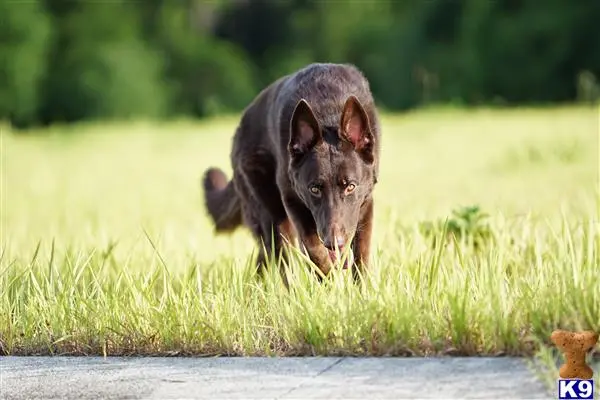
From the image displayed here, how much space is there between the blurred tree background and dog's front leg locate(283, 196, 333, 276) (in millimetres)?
24738

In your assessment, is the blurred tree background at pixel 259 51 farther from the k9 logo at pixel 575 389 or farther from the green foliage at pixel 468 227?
the k9 logo at pixel 575 389

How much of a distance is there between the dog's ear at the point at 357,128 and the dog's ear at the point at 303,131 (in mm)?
145

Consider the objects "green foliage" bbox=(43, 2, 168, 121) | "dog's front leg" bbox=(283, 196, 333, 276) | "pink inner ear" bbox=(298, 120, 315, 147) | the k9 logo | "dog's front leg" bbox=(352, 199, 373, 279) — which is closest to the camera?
the k9 logo

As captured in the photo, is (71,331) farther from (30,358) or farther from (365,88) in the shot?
(365,88)

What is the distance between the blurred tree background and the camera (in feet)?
119

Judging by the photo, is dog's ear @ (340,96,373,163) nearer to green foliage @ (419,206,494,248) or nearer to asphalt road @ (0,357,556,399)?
green foliage @ (419,206,494,248)

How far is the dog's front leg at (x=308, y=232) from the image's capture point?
20.2 ft

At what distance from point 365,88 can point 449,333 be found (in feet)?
6.47

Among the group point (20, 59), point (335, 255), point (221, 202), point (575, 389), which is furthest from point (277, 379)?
point (20, 59)

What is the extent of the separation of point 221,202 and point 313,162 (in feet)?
6.86

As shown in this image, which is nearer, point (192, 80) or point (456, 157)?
point (456, 157)

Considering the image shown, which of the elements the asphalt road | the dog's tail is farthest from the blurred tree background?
the asphalt road

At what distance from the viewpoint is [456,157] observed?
16.8 meters

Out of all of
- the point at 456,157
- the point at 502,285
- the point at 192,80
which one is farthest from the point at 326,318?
the point at 192,80
